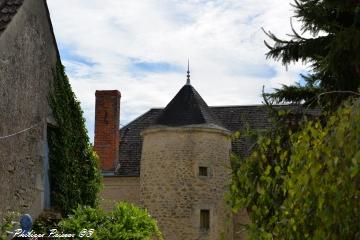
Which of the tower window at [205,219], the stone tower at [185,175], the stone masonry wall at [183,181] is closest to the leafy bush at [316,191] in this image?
the stone tower at [185,175]

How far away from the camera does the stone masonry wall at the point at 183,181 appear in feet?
76.4

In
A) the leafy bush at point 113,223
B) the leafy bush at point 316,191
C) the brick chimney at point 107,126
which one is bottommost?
the leafy bush at point 113,223

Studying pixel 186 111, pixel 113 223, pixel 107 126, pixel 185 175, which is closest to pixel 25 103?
pixel 113 223

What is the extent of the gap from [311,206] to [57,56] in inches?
306

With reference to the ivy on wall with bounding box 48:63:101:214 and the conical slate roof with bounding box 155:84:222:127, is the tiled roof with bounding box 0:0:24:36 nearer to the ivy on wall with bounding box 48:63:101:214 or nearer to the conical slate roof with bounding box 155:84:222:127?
the ivy on wall with bounding box 48:63:101:214

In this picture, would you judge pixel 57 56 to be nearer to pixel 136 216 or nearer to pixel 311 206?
pixel 136 216

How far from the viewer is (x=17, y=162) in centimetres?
974

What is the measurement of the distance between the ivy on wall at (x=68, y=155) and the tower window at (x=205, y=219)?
12.0 m

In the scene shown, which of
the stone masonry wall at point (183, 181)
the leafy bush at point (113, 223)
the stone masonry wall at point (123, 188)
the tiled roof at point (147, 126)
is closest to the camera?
the leafy bush at point (113, 223)

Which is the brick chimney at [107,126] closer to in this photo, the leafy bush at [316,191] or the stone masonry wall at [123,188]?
the stone masonry wall at [123,188]

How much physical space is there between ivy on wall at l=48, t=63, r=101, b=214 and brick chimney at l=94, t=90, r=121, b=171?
14815mm

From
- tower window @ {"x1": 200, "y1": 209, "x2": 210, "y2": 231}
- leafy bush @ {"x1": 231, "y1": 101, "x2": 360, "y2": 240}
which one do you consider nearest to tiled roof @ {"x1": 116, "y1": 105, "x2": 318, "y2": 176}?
tower window @ {"x1": 200, "y1": 209, "x2": 210, "y2": 231}

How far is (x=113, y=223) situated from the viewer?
35.7 ft

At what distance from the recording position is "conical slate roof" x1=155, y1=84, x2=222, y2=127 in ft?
79.5
